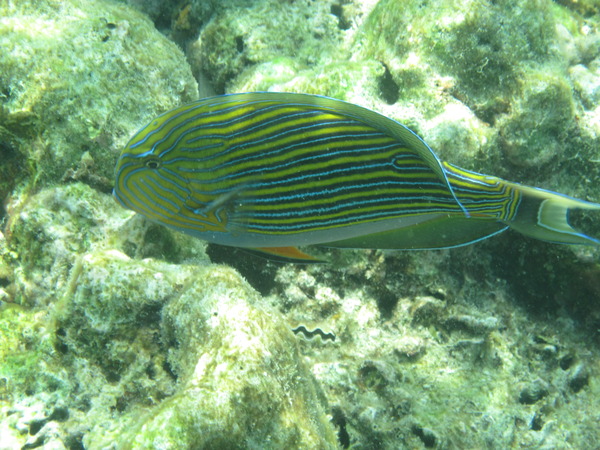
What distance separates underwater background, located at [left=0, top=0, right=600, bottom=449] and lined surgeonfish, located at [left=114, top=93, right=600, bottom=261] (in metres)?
0.87

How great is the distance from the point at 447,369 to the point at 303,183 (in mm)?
2172

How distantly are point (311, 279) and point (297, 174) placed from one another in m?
1.57

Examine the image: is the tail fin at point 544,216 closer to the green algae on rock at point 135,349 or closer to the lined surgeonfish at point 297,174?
the lined surgeonfish at point 297,174

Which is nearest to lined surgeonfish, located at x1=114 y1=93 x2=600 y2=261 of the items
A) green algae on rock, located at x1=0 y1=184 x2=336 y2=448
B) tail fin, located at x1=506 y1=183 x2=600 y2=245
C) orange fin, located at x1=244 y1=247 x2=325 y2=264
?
tail fin, located at x1=506 y1=183 x2=600 y2=245

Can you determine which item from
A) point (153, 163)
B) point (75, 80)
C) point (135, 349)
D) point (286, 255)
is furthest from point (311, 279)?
point (75, 80)

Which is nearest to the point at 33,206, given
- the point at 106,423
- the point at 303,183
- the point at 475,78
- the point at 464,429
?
the point at 106,423

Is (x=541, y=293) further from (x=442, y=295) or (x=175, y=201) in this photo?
(x=175, y=201)

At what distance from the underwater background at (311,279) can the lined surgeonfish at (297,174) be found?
2.86ft

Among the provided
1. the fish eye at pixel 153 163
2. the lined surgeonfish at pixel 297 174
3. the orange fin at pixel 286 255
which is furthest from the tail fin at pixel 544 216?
the fish eye at pixel 153 163

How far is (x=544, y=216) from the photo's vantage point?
1771 mm

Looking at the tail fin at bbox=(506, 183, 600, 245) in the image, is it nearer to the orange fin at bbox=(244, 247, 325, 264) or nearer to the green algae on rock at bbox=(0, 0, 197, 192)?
the orange fin at bbox=(244, 247, 325, 264)

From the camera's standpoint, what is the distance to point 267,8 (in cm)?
433

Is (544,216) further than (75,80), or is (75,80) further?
(75,80)

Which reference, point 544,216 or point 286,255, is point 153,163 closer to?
point 286,255
